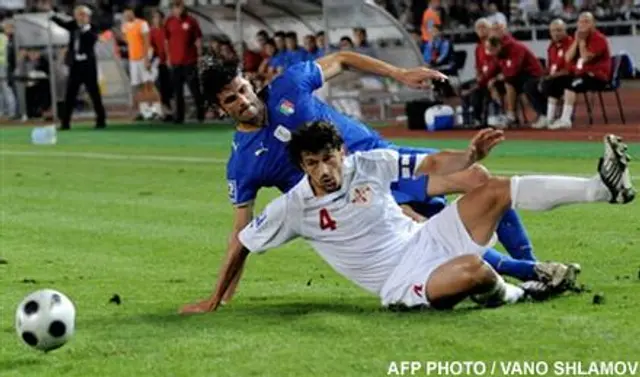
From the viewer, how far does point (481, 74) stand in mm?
26797

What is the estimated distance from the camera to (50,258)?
12.8 m

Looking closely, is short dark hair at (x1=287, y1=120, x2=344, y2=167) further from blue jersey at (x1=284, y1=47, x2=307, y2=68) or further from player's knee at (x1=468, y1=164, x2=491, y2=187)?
blue jersey at (x1=284, y1=47, x2=307, y2=68)

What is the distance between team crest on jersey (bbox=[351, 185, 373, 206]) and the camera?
921 cm

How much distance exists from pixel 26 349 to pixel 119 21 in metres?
36.8

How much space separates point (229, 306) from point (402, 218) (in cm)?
128

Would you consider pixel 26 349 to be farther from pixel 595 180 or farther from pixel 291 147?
pixel 595 180

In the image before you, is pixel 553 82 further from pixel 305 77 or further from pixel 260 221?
pixel 260 221

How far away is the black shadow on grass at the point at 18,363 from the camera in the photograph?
8.10m

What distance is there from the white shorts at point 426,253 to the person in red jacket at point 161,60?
24.0m

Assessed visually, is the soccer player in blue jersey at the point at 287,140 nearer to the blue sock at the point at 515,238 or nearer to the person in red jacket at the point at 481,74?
the blue sock at the point at 515,238

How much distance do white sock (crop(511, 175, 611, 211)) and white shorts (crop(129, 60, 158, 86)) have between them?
2637 centimetres

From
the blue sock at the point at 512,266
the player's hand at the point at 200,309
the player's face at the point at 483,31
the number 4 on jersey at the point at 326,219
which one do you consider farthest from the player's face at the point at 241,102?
the player's face at the point at 483,31

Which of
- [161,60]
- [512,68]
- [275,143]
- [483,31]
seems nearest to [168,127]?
[161,60]

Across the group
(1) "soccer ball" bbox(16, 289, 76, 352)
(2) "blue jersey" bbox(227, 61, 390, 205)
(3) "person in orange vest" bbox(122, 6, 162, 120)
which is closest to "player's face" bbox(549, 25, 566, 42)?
(3) "person in orange vest" bbox(122, 6, 162, 120)
